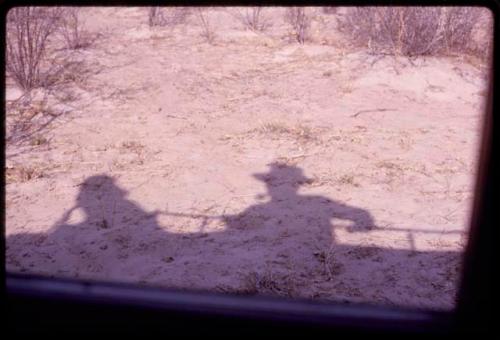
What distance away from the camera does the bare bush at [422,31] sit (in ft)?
27.2

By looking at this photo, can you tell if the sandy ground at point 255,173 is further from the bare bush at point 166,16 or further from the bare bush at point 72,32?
the bare bush at point 166,16

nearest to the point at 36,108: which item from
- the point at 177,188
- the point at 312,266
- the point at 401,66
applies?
the point at 177,188

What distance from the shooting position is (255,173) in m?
5.14

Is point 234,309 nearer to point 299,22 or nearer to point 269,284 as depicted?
point 269,284

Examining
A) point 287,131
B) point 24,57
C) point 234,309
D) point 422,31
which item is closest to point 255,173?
point 287,131

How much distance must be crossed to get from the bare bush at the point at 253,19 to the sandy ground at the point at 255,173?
1308mm

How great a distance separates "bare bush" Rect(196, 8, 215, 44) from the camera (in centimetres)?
919

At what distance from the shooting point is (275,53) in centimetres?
862

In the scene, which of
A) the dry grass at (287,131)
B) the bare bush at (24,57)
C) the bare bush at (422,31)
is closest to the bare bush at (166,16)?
the bare bush at (24,57)

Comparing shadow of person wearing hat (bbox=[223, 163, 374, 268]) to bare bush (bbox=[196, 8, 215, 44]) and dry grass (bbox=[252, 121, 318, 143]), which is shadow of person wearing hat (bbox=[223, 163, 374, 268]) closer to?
dry grass (bbox=[252, 121, 318, 143])

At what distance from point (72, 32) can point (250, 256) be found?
6756 mm

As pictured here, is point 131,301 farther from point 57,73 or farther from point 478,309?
point 57,73

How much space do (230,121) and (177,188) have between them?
1699mm

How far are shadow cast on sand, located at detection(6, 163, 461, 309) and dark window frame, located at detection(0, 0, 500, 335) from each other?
2145mm
